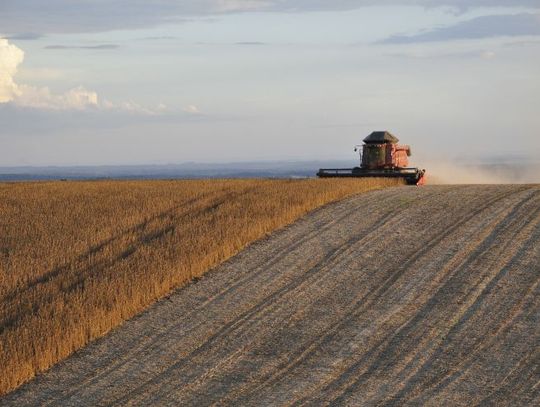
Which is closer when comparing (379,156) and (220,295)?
(220,295)

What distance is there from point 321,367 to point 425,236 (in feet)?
26.1

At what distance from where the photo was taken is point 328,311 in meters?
15.3

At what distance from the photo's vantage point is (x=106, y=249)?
1970 centimetres

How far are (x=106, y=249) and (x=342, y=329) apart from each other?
24.6 ft

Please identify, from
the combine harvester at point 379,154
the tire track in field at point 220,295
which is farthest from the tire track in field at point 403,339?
the combine harvester at point 379,154

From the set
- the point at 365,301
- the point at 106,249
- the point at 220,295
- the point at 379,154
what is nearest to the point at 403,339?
the point at 365,301

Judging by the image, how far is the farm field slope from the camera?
11.8m

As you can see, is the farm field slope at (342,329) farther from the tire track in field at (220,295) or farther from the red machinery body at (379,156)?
the red machinery body at (379,156)

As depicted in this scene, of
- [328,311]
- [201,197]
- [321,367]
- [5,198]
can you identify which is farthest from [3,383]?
[5,198]

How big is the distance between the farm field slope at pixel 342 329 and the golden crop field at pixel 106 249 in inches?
15.1

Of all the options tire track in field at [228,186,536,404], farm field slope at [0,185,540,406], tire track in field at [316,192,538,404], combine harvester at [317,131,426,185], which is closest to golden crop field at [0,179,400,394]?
farm field slope at [0,185,540,406]

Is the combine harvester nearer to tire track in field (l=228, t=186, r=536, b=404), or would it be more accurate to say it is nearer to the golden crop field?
the golden crop field

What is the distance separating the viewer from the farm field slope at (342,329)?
11820 mm

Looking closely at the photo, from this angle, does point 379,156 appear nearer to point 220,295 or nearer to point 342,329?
point 220,295
